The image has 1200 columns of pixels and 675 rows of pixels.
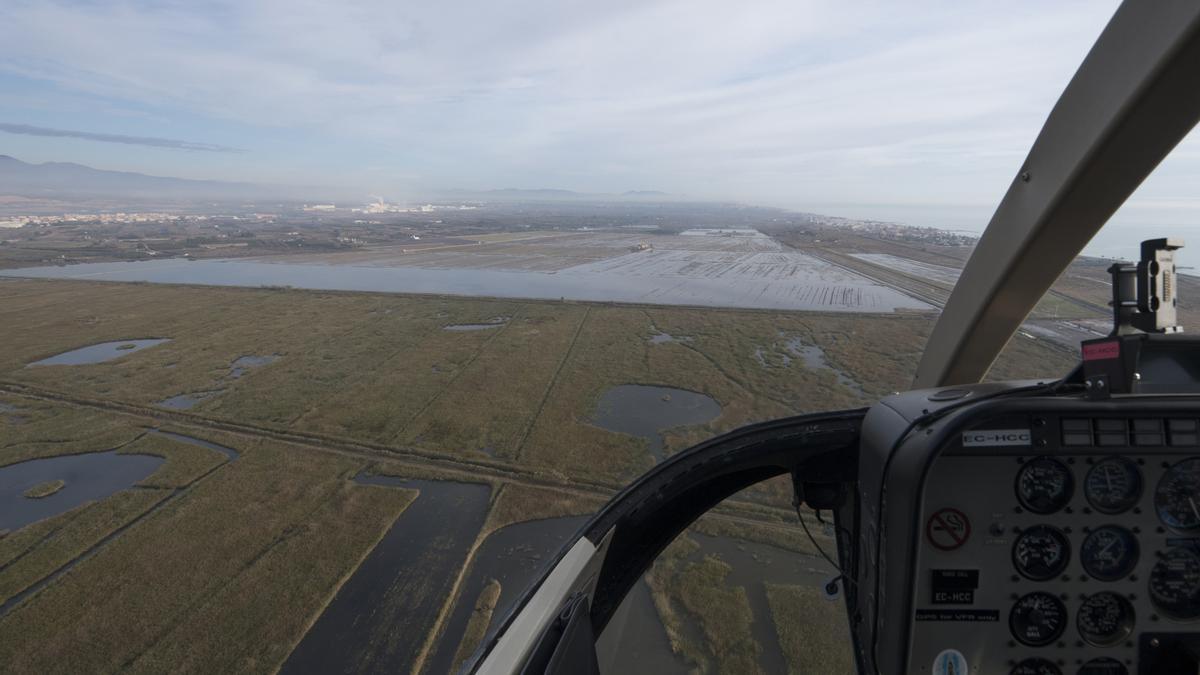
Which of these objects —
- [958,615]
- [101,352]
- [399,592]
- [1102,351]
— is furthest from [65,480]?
[1102,351]

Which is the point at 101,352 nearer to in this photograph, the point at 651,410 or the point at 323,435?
the point at 323,435

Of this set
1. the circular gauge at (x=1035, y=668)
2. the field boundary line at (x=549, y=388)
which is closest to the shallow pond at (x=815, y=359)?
the field boundary line at (x=549, y=388)

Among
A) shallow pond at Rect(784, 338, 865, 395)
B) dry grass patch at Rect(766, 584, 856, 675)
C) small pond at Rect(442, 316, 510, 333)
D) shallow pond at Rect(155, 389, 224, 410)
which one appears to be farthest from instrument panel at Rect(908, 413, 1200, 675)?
small pond at Rect(442, 316, 510, 333)

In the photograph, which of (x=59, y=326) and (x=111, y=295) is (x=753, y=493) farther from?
(x=111, y=295)

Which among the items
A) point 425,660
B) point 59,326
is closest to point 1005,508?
point 425,660

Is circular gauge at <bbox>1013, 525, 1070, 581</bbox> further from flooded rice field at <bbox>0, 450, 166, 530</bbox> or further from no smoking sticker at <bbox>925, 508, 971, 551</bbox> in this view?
flooded rice field at <bbox>0, 450, 166, 530</bbox>
